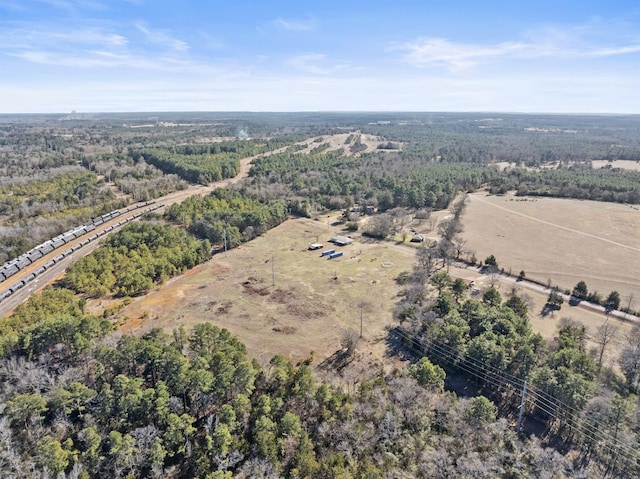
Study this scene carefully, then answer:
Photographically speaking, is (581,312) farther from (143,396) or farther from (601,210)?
(601,210)

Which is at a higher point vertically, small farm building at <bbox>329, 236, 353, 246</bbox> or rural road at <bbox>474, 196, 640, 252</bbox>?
rural road at <bbox>474, 196, 640, 252</bbox>

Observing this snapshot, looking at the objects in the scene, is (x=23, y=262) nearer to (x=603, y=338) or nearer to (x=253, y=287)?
(x=253, y=287)

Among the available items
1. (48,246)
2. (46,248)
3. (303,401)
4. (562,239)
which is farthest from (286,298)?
(562,239)

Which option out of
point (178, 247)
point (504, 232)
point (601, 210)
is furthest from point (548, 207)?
point (178, 247)

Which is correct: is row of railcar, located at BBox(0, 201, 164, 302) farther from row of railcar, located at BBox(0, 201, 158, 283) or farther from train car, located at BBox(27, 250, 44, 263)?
train car, located at BBox(27, 250, 44, 263)

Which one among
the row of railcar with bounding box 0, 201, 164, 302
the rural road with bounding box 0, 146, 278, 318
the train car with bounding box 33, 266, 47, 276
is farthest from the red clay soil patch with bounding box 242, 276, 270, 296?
the train car with bounding box 33, 266, 47, 276

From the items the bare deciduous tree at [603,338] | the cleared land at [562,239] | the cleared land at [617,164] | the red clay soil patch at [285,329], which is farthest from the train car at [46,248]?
the cleared land at [617,164]
